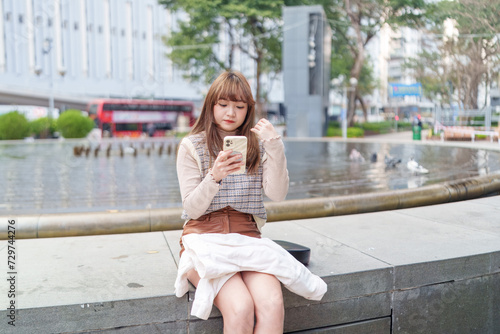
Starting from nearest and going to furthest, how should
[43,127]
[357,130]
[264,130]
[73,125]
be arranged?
[264,130]
[357,130]
[73,125]
[43,127]

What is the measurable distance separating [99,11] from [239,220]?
197 ft

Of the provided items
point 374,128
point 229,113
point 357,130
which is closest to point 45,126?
point 357,130

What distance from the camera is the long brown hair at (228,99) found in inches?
116

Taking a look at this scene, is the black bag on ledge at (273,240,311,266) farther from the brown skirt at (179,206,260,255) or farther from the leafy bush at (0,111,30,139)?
the leafy bush at (0,111,30,139)

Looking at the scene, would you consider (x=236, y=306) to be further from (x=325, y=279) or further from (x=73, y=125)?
(x=73, y=125)

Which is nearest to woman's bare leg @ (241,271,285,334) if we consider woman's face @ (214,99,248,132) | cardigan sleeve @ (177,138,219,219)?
cardigan sleeve @ (177,138,219,219)

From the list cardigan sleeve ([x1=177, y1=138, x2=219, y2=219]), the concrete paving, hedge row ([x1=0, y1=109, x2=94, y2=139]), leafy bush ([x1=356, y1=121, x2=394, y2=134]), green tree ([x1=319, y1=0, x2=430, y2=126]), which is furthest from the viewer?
leafy bush ([x1=356, y1=121, x2=394, y2=134])

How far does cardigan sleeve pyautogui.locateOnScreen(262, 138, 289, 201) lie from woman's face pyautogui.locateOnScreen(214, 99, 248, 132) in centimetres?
23

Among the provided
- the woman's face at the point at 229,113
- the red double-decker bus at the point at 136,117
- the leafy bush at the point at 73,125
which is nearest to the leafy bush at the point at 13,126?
the leafy bush at the point at 73,125

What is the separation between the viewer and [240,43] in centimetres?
3600

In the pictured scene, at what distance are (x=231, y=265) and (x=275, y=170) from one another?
0.66 m

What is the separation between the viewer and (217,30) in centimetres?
3425

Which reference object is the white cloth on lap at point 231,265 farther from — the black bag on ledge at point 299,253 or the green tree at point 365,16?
the green tree at point 365,16

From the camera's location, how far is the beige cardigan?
9.38 ft
